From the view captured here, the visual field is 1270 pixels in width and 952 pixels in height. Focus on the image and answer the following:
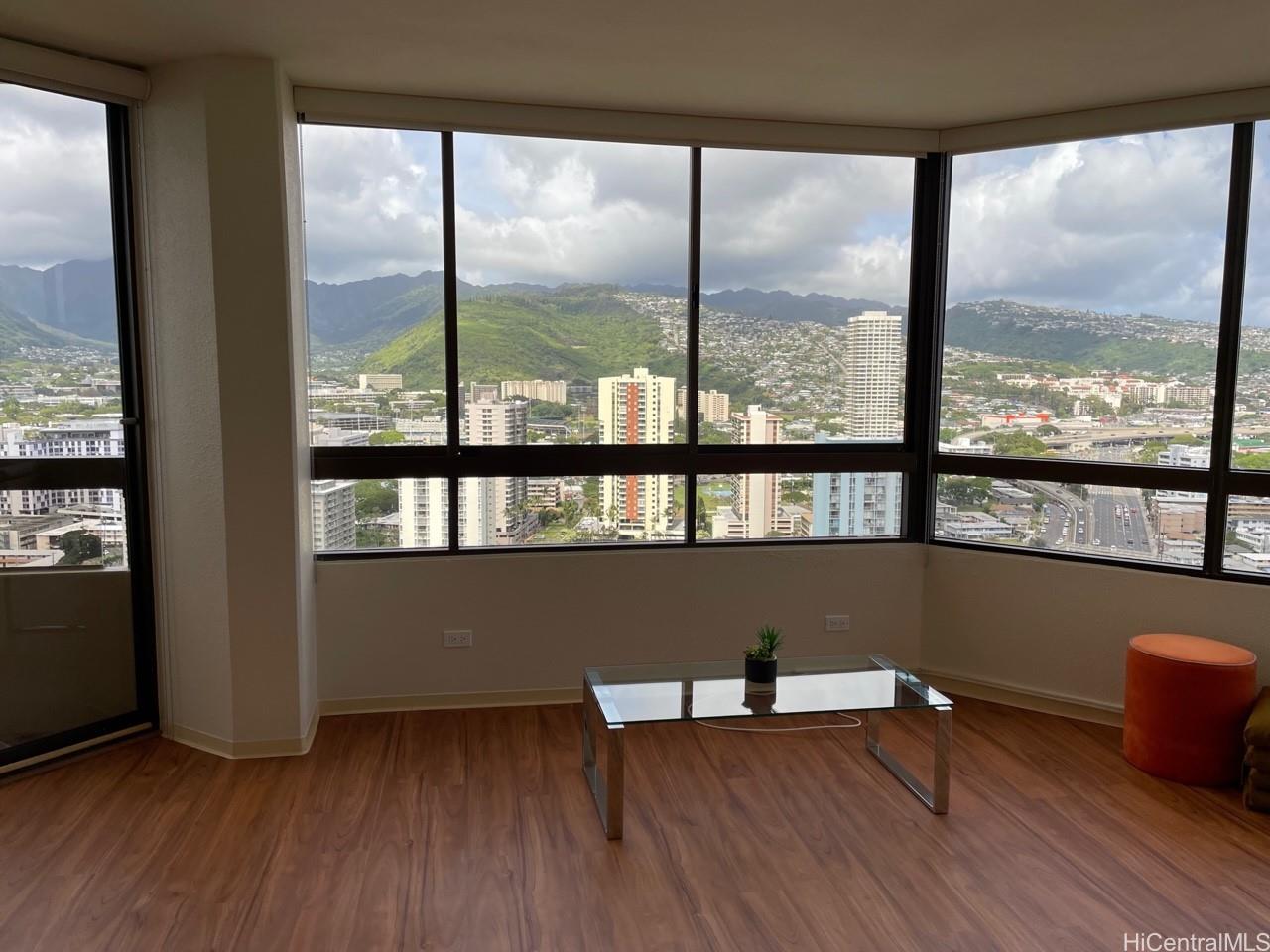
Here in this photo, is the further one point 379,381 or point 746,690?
point 379,381

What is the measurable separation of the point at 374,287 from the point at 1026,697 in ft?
11.5

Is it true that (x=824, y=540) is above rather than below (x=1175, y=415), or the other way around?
below

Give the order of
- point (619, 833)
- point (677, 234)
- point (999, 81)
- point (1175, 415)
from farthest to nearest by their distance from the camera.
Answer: point (677, 234) → point (1175, 415) → point (999, 81) → point (619, 833)

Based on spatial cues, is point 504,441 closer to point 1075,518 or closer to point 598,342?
point 598,342

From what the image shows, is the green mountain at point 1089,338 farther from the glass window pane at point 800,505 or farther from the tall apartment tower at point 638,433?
the tall apartment tower at point 638,433

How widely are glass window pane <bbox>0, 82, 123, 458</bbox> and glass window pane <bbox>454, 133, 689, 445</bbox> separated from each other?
139cm

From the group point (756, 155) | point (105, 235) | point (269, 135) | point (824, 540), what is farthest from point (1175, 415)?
point (105, 235)

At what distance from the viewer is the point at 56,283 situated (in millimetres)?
3512

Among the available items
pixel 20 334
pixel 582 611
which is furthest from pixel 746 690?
pixel 20 334

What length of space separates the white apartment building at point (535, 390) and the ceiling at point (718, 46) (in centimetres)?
120

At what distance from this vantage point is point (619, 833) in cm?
312

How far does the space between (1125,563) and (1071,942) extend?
6.77 ft

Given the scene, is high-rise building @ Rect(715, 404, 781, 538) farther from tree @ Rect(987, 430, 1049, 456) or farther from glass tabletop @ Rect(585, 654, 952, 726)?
tree @ Rect(987, 430, 1049, 456)

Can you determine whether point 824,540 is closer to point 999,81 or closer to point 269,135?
point 999,81
